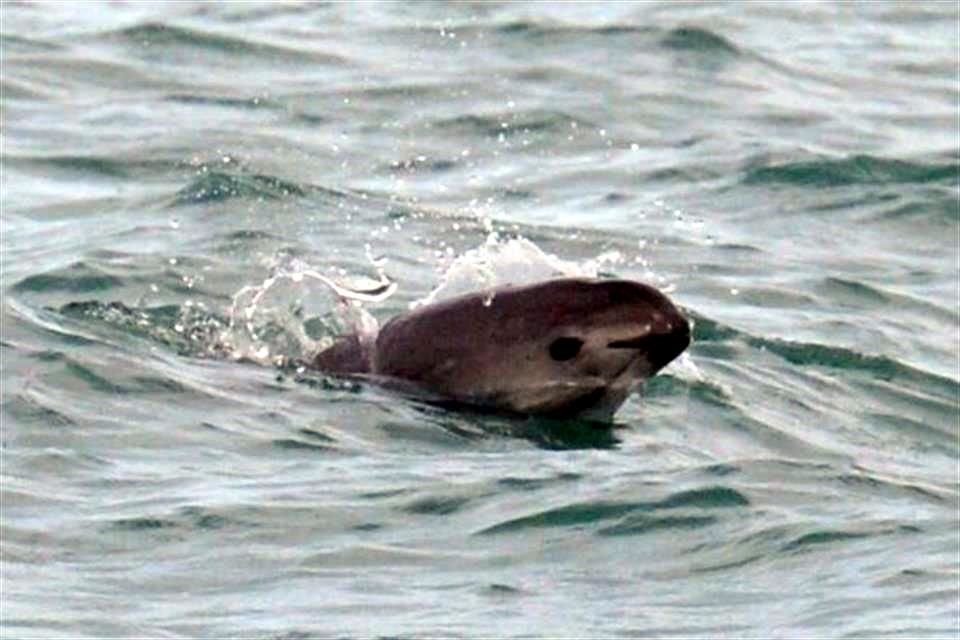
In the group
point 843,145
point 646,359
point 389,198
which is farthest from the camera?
point 843,145

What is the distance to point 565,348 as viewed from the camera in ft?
38.3

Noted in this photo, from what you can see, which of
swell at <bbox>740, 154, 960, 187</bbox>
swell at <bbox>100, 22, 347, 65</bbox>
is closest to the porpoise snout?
swell at <bbox>740, 154, 960, 187</bbox>

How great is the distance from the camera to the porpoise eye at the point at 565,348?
11641 millimetres

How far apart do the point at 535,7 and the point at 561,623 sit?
12.8 m

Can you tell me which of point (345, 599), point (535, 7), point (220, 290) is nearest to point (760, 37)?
point (535, 7)

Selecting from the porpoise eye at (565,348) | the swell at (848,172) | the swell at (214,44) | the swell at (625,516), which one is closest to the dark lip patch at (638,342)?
the porpoise eye at (565,348)

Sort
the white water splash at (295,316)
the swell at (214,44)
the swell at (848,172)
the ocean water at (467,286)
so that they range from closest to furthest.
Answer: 1. the ocean water at (467,286)
2. the white water splash at (295,316)
3. the swell at (848,172)
4. the swell at (214,44)

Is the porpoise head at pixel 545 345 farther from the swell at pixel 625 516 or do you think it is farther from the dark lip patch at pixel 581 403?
the swell at pixel 625 516

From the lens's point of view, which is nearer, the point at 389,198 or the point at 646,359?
the point at 646,359

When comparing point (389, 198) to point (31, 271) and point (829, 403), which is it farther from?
point (829, 403)

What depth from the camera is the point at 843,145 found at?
18.4 m

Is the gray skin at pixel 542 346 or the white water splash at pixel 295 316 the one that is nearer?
the gray skin at pixel 542 346

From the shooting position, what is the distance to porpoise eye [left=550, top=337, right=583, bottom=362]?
11641mm

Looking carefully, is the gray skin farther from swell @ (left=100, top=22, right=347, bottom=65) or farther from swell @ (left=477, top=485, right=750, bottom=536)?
swell @ (left=100, top=22, right=347, bottom=65)
